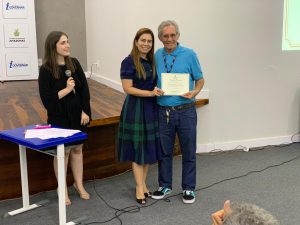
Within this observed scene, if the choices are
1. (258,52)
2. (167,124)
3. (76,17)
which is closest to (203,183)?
(167,124)

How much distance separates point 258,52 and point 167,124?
196 cm

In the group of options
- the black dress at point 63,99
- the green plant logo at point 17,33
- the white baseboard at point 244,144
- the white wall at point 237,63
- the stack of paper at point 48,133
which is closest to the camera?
the stack of paper at point 48,133

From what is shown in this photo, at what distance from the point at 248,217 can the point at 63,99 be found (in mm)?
2070

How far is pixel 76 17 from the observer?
268 inches

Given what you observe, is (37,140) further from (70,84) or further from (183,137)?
(183,137)

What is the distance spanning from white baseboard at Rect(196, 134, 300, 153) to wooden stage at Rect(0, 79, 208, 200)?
0.51m

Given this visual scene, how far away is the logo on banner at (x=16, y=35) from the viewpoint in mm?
6211

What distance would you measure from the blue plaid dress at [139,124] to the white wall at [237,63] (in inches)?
56.5

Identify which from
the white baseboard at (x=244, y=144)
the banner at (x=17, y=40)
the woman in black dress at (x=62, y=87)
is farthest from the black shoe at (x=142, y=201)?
the banner at (x=17, y=40)

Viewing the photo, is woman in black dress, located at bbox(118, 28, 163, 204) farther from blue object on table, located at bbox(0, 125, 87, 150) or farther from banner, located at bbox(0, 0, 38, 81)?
banner, located at bbox(0, 0, 38, 81)

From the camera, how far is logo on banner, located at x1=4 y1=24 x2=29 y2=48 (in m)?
6.21

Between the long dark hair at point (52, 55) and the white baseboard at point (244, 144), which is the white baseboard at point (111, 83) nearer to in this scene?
the white baseboard at point (244, 144)

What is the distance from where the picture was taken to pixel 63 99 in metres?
2.83

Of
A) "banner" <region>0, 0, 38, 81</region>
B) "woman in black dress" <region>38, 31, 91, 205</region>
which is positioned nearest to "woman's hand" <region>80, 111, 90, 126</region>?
"woman in black dress" <region>38, 31, 91, 205</region>
